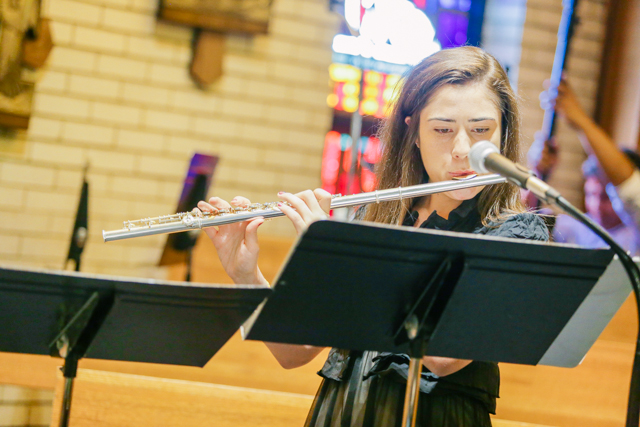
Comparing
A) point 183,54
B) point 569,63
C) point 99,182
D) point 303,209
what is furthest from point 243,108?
→ point 303,209

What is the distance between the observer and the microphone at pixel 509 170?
1.00 metres

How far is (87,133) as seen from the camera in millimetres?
3832

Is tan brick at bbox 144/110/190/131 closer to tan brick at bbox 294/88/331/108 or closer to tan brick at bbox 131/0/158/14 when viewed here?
tan brick at bbox 131/0/158/14

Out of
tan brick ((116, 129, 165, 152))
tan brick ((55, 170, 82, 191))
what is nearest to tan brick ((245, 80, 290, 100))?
tan brick ((116, 129, 165, 152))

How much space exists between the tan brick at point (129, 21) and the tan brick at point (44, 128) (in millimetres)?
700

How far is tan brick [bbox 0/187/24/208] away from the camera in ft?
12.0

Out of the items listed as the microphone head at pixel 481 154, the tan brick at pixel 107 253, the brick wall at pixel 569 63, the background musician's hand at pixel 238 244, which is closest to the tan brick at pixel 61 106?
the tan brick at pixel 107 253

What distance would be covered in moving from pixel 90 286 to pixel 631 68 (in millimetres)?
4474

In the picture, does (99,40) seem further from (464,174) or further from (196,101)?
(464,174)

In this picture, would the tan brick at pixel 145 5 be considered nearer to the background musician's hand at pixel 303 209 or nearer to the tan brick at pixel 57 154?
the tan brick at pixel 57 154

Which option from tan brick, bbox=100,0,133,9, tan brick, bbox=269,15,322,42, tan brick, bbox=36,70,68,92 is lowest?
tan brick, bbox=36,70,68,92

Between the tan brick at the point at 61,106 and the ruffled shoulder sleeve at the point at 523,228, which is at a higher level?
the tan brick at the point at 61,106

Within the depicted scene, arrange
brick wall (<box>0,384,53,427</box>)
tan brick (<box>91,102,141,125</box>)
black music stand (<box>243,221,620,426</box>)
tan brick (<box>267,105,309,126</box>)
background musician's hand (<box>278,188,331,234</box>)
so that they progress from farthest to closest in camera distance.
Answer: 1. tan brick (<box>267,105,309,126</box>)
2. tan brick (<box>91,102,141,125</box>)
3. brick wall (<box>0,384,53,427</box>)
4. background musician's hand (<box>278,188,331,234</box>)
5. black music stand (<box>243,221,620,426</box>)

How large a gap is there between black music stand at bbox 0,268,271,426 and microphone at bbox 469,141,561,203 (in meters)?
0.45
